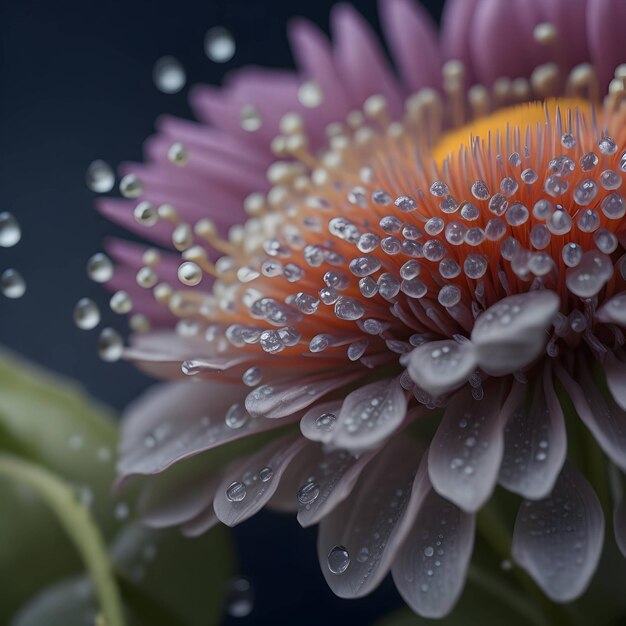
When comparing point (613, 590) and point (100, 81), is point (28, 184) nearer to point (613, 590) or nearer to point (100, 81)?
point (100, 81)

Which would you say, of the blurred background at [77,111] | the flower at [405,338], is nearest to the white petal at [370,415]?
the flower at [405,338]

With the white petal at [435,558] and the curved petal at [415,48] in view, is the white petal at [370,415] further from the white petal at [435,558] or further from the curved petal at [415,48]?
the curved petal at [415,48]

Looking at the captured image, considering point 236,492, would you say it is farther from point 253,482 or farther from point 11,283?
point 11,283

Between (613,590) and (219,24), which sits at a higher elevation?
(219,24)

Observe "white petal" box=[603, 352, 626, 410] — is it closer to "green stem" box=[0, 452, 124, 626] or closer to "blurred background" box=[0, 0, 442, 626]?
"green stem" box=[0, 452, 124, 626]

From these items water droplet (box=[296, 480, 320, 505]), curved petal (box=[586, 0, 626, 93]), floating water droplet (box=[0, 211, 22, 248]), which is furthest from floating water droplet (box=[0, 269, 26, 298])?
curved petal (box=[586, 0, 626, 93])

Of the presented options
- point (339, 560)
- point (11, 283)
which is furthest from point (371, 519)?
point (11, 283)

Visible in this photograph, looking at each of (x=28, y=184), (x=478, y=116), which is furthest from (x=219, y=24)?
(x=478, y=116)
